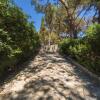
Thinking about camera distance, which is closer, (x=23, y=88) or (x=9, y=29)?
(x=23, y=88)

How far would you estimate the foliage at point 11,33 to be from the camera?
872cm

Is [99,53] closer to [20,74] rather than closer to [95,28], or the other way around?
[95,28]

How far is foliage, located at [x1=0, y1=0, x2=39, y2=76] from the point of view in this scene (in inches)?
343

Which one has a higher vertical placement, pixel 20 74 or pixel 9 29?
pixel 9 29

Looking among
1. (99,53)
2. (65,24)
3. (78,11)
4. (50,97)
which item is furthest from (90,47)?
(65,24)

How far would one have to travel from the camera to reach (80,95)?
783 cm

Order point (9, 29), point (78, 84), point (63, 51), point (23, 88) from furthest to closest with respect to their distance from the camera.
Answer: point (63, 51) → point (9, 29) → point (78, 84) → point (23, 88)

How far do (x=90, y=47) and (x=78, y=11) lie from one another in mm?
18885

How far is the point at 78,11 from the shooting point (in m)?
29.4

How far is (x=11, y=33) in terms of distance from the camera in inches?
386

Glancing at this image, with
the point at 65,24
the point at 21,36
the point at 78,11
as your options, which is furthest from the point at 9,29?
the point at 65,24

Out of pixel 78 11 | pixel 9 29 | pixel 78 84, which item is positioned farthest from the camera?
pixel 78 11

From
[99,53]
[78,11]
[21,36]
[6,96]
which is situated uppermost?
[78,11]

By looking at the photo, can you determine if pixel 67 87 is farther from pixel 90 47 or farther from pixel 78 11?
pixel 78 11
